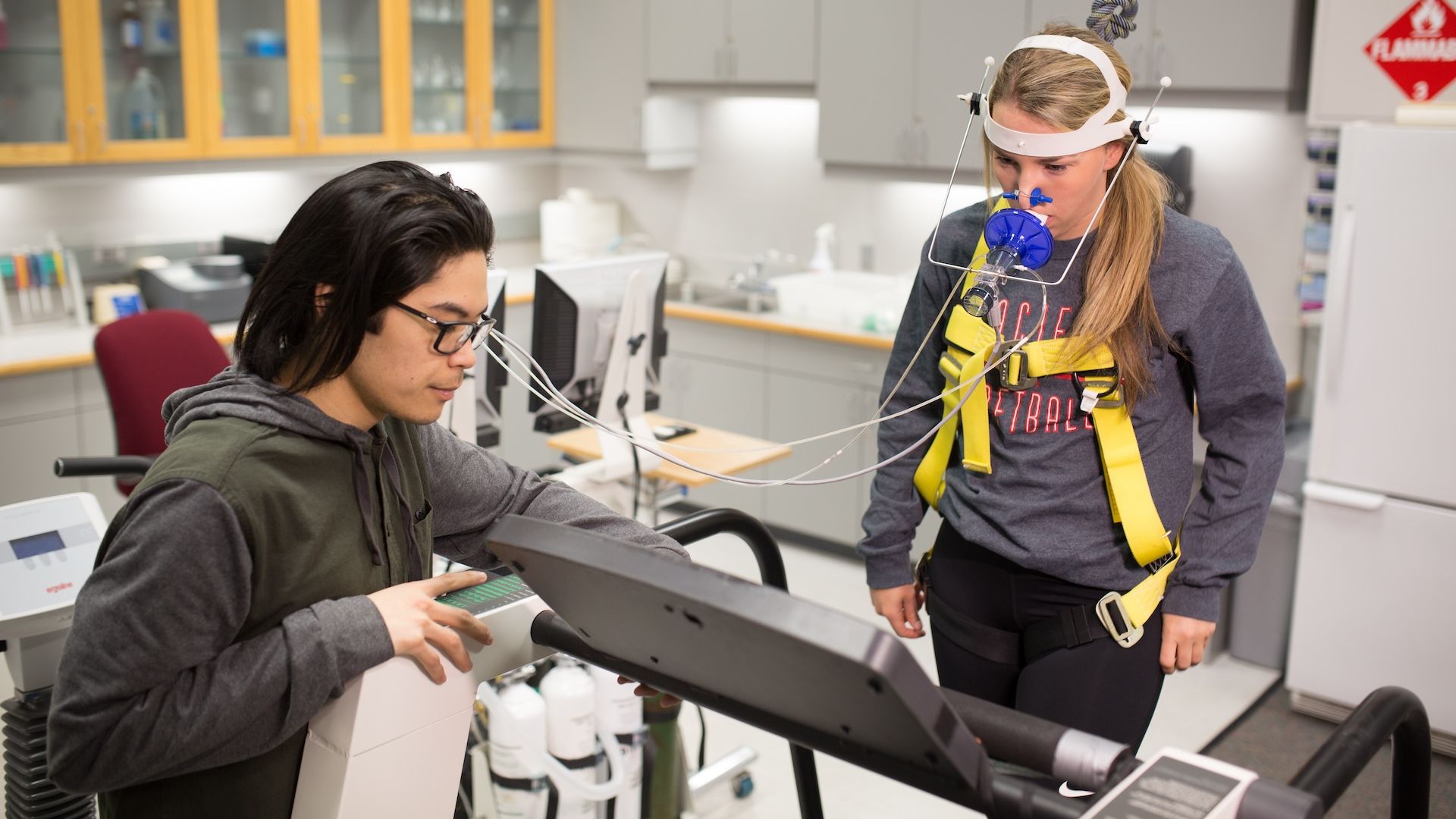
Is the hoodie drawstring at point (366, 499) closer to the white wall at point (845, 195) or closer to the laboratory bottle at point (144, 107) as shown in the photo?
the white wall at point (845, 195)

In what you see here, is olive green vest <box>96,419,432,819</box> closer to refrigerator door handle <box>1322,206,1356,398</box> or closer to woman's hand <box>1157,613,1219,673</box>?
woman's hand <box>1157,613,1219,673</box>

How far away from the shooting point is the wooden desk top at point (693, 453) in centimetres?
301

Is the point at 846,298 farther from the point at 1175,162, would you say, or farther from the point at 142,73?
the point at 142,73

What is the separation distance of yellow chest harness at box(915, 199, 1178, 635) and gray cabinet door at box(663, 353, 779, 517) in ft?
9.19

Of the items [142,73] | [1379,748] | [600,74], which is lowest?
[1379,748]

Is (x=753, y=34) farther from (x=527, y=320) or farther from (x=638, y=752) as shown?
(x=638, y=752)

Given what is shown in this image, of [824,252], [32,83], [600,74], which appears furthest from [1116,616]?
[600,74]

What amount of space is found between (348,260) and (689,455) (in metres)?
2.04

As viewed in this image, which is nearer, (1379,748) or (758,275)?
(1379,748)

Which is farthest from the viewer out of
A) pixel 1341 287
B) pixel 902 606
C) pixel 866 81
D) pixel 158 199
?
pixel 158 199

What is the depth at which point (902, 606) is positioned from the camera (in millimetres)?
1863

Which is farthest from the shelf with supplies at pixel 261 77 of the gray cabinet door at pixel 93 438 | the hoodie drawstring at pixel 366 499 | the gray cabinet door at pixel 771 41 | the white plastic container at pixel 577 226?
the hoodie drawstring at pixel 366 499

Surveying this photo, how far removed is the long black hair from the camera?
3.65ft

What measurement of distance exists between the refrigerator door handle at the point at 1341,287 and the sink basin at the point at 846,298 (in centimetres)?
142
